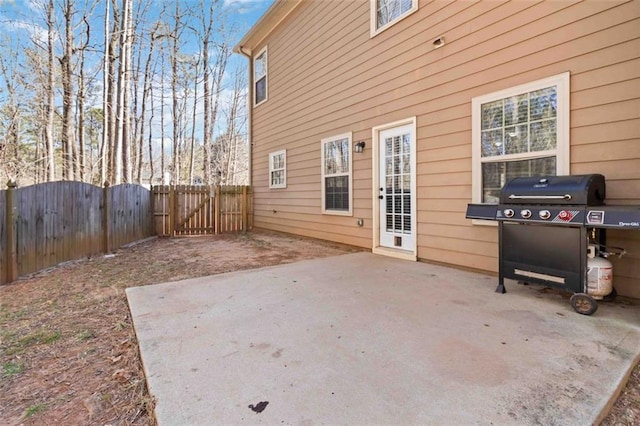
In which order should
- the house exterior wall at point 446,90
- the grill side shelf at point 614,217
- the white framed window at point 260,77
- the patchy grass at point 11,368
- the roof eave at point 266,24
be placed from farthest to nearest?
the white framed window at point 260,77
the roof eave at point 266,24
the house exterior wall at point 446,90
the grill side shelf at point 614,217
the patchy grass at point 11,368

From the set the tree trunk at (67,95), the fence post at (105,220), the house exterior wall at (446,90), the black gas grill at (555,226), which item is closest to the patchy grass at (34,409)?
the black gas grill at (555,226)

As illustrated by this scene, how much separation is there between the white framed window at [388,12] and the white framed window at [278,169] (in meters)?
3.54

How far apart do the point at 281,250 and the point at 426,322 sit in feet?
12.4

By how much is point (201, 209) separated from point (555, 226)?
8172 millimetres

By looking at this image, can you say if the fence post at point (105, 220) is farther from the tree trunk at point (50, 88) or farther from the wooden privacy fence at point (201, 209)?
the tree trunk at point (50, 88)

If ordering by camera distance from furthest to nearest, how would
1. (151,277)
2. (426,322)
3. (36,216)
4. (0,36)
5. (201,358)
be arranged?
(0,36), (36,216), (151,277), (426,322), (201,358)

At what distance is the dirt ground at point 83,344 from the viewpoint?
1.57m

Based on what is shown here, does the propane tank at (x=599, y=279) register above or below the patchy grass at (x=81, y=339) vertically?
above

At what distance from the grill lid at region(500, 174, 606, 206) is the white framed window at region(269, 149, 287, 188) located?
5.64 metres

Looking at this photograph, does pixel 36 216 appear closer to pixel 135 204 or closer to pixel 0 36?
pixel 135 204

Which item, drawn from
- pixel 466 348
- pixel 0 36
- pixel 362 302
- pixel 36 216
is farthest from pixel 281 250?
pixel 0 36

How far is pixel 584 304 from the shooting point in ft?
7.95

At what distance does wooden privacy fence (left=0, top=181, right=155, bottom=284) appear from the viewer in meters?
3.96

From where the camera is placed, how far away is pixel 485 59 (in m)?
3.64
